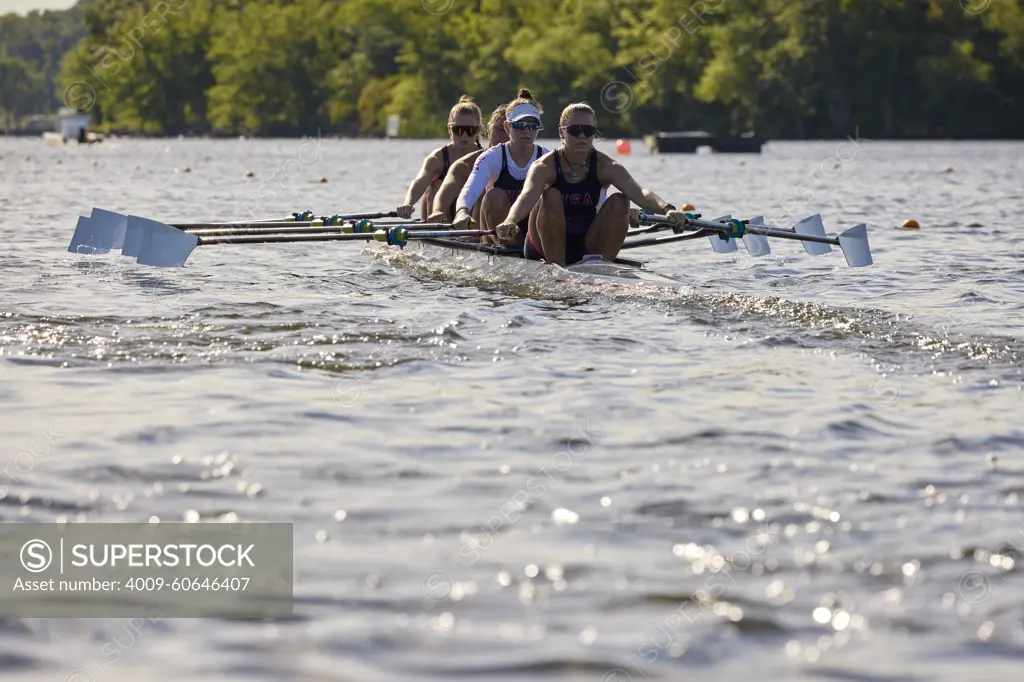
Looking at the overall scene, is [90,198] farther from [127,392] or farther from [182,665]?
[182,665]

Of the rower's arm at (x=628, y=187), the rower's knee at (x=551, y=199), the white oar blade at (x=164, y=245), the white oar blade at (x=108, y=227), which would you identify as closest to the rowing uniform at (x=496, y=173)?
the rower's knee at (x=551, y=199)

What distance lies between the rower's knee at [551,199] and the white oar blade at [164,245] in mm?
3665

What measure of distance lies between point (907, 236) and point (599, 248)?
32.6 feet

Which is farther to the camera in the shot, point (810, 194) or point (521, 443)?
point (810, 194)

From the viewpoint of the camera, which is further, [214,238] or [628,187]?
[214,238]

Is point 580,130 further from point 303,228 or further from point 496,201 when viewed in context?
point 303,228

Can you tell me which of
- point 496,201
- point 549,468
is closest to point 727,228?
point 496,201

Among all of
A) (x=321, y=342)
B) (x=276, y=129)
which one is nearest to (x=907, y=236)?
(x=321, y=342)

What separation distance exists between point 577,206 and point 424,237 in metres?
1.62

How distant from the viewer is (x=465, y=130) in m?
16.7

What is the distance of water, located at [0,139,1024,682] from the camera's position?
4656 mm

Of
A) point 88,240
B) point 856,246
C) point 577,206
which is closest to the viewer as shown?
point 577,206

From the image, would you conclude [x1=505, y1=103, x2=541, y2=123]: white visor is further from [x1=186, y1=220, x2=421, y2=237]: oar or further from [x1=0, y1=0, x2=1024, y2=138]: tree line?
[x1=0, y1=0, x2=1024, y2=138]: tree line

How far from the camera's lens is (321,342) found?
10258 millimetres
